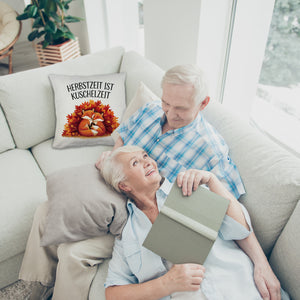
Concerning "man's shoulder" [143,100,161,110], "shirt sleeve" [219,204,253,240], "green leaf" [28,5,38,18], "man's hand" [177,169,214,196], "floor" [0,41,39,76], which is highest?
"green leaf" [28,5,38,18]

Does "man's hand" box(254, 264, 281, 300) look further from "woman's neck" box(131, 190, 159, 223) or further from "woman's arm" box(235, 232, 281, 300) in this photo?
"woman's neck" box(131, 190, 159, 223)

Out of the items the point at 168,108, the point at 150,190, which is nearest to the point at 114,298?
the point at 150,190

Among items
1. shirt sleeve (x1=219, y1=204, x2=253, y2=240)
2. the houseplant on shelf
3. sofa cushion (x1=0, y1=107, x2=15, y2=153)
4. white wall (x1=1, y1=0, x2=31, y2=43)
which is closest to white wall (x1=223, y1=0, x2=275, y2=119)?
shirt sleeve (x1=219, y1=204, x2=253, y2=240)

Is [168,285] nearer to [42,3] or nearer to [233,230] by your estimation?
[233,230]

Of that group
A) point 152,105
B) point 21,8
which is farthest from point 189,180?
point 21,8

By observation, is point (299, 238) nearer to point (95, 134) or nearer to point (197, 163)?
point (197, 163)

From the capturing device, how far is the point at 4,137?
1.64 metres

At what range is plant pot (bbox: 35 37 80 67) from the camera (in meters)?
2.85

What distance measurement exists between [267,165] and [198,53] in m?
1.08

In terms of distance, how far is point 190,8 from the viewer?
5.65ft

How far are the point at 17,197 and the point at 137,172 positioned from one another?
0.75 metres

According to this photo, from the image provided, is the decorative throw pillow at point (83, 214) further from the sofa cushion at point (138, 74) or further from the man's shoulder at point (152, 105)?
the sofa cushion at point (138, 74)

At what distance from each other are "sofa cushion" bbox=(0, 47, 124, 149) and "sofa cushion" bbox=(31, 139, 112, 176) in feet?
0.37

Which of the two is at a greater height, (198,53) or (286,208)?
(198,53)
